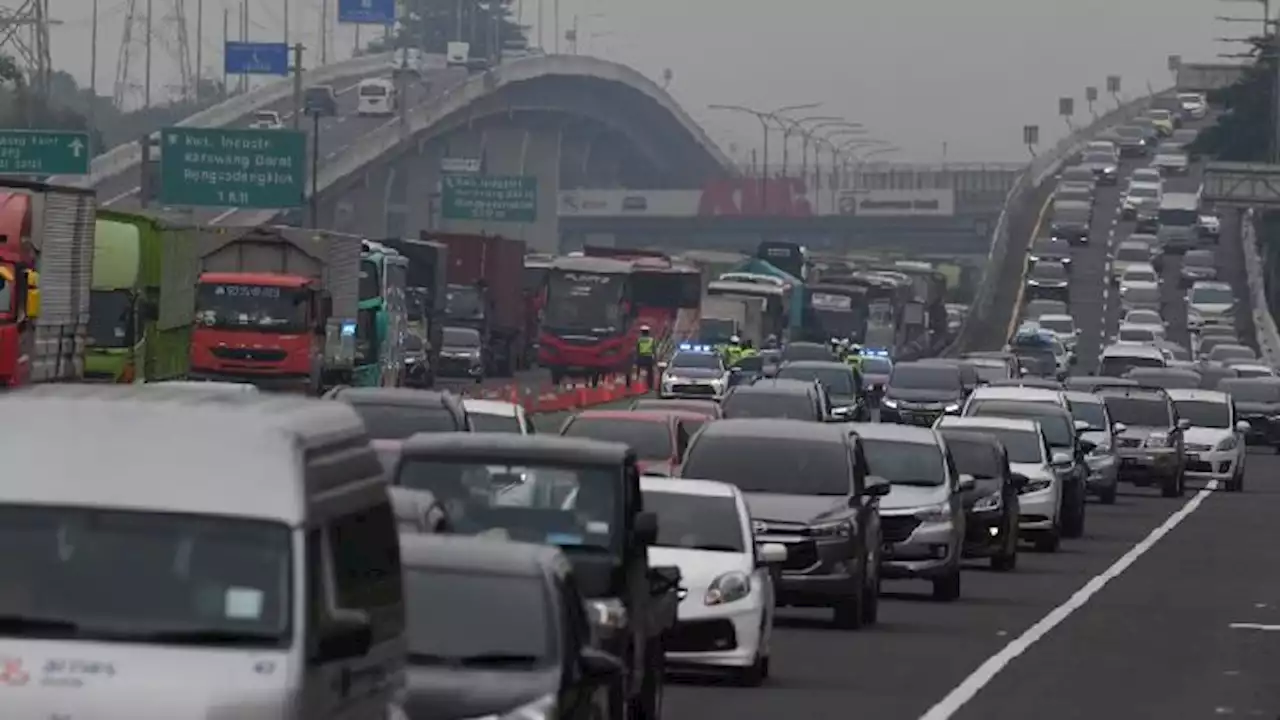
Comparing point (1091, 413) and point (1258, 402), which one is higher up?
point (1091, 413)

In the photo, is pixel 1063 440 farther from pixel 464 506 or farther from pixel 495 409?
pixel 464 506

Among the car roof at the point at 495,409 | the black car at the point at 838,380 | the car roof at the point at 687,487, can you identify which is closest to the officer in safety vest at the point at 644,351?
the black car at the point at 838,380

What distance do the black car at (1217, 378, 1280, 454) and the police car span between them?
34.3 ft

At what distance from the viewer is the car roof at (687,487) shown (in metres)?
22.1

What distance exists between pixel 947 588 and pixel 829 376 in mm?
32736

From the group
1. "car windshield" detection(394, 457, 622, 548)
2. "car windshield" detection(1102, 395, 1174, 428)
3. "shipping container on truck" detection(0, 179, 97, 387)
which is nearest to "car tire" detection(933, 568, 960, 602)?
"shipping container on truck" detection(0, 179, 97, 387)

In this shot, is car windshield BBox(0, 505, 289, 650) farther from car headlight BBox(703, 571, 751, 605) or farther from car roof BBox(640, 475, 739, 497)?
car roof BBox(640, 475, 739, 497)

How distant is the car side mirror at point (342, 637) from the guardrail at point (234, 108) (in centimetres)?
8204

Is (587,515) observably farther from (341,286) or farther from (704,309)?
(704,309)

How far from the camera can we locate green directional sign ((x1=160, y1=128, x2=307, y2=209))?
281ft

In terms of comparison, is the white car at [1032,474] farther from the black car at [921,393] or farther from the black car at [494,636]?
the black car at [494,636]

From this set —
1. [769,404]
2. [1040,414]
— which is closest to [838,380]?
[769,404]

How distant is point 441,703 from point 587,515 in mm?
4136

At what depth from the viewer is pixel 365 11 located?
131250 mm
